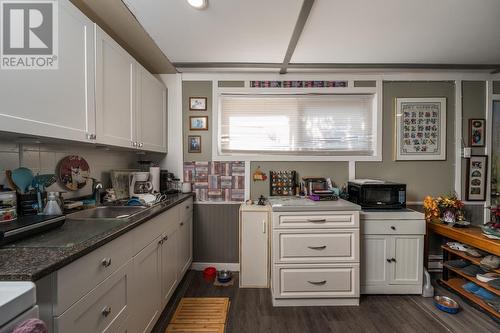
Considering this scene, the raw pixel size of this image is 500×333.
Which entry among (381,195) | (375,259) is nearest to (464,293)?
(375,259)

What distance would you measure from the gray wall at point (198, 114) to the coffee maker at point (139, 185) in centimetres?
62

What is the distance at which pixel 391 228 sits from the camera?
2.12 meters

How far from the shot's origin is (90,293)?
953mm

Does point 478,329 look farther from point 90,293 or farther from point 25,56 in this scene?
point 25,56

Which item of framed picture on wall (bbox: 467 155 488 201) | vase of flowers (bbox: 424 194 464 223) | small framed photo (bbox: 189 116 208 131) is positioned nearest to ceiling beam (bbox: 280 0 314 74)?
small framed photo (bbox: 189 116 208 131)

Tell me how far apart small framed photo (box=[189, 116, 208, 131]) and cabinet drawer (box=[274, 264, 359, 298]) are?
5.87 feet

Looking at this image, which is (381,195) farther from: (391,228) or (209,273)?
(209,273)

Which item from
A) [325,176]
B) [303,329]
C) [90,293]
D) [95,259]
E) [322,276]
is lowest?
[303,329]

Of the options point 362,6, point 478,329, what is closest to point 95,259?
point 362,6

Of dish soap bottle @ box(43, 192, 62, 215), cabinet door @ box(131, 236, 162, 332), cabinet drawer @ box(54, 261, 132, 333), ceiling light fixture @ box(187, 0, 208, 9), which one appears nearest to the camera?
cabinet drawer @ box(54, 261, 132, 333)

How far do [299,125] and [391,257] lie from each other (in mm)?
1700

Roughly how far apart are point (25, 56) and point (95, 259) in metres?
1.07

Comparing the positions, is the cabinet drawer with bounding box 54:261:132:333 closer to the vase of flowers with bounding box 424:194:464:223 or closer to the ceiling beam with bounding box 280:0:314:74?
the ceiling beam with bounding box 280:0:314:74

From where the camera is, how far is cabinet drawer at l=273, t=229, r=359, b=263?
1.98 metres
